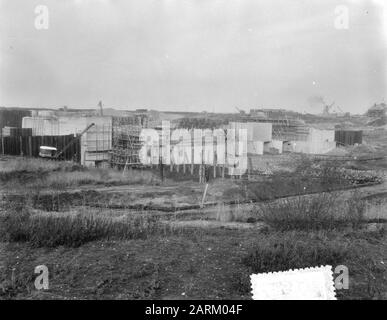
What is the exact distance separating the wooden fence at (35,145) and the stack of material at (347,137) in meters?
20.8

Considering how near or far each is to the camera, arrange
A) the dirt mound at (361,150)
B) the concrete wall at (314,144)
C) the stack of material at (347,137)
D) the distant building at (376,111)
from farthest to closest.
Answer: the distant building at (376,111)
the stack of material at (347,137)
the dirt mound at (361,150)
the concrete wall at (314,144)

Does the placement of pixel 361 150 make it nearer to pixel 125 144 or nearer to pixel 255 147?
pixel 255 147

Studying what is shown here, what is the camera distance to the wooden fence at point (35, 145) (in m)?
22.3

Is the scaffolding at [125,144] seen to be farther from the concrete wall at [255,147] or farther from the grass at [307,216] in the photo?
the grass at [307,216]

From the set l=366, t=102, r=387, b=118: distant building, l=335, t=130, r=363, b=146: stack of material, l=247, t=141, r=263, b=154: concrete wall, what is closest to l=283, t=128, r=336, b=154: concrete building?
l=247, t=141, r=263, b=154: concrete wall

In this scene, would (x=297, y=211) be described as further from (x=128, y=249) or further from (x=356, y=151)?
(x=356, y=151)

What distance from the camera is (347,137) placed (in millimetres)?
33250

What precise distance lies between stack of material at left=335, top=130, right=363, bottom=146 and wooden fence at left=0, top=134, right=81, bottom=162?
2079 centimetres

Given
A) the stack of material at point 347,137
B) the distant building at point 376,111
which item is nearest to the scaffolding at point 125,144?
the stack of material at point 347,137

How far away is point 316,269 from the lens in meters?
3.95

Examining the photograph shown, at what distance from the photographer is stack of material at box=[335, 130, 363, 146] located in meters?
32.7

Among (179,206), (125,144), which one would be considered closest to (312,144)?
(125,144)

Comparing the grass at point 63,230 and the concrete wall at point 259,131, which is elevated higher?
the concrete wall at point 259,131
